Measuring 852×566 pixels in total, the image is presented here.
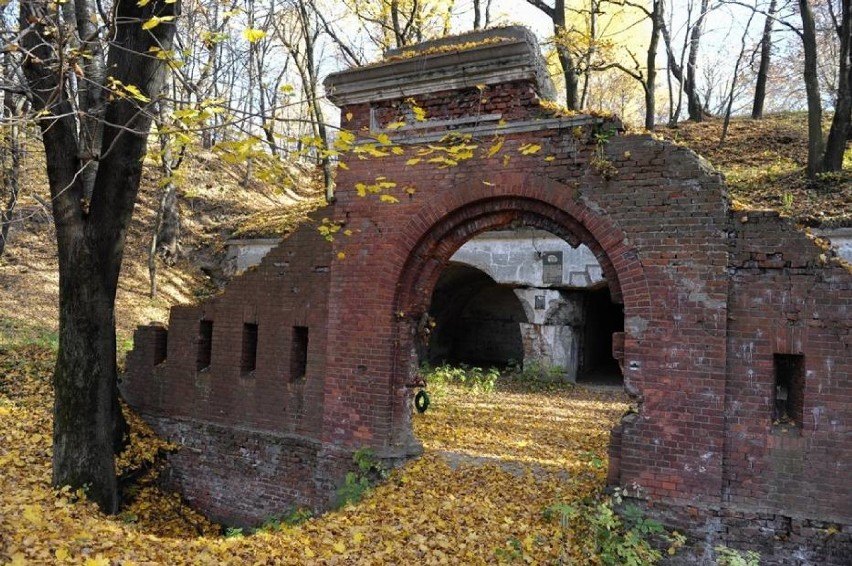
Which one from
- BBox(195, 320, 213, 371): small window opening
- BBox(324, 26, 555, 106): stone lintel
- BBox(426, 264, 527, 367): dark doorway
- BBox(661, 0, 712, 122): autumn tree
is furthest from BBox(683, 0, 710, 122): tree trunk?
BBox(195, 320, 213, 371): small window opening

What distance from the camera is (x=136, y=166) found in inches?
243

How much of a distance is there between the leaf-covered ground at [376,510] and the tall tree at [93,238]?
1.46 ft

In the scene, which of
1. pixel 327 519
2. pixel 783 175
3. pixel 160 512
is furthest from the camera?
pixel 783 175

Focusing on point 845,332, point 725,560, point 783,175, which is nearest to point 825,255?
point 845,332

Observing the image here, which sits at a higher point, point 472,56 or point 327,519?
point 472,56

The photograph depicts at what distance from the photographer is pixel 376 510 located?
602 cm

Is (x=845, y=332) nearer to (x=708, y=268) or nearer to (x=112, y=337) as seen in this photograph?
→ (x=708, y=268)

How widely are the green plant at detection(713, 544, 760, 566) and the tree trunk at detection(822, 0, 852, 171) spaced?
969 centimetres

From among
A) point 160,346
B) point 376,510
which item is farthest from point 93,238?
point 376,510

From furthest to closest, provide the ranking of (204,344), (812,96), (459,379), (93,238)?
(459,379), (812,96), (204,344), (93,238)

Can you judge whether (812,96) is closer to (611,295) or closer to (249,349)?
(611,295)

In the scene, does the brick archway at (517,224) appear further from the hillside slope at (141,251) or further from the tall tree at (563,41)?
the tall tree at (563,41)

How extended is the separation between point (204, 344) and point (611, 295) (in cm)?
572

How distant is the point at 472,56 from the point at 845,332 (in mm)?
4450
